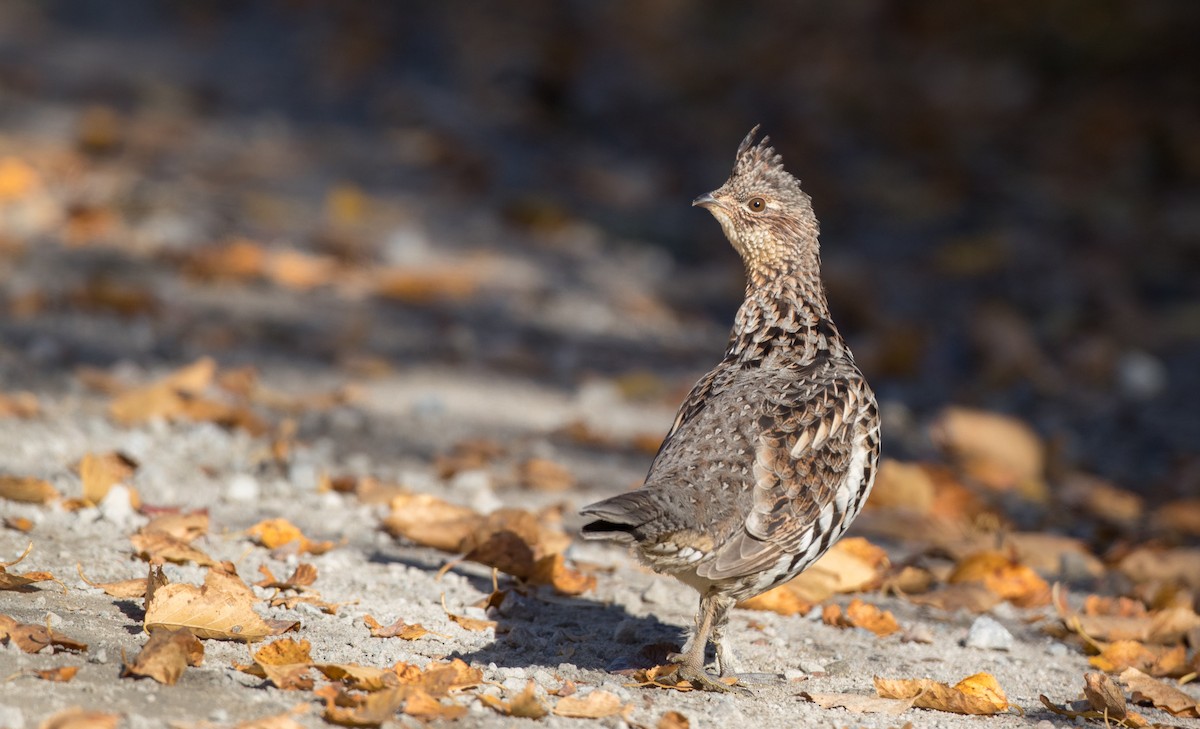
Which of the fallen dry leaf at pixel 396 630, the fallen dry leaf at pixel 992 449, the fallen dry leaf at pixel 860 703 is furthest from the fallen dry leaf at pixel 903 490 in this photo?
the fallen dry leaf at pixel 396 630

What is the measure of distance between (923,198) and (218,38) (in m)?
8.10

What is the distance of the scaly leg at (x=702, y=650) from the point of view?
4133mm

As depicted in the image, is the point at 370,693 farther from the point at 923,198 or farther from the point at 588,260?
the point at 923,198

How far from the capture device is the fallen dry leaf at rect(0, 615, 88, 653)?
3.63 meters

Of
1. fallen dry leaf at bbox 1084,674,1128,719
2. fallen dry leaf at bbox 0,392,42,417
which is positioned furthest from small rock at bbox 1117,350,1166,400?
fallen dry leaf at bbox 0,392,42,417

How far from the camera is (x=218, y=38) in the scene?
50.8 ft

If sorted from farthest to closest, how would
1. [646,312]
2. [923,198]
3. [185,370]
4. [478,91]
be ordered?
[478,91] → [923,198] → [646,312] → [185,370]

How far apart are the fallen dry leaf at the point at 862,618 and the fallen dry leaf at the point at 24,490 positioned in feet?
9.06

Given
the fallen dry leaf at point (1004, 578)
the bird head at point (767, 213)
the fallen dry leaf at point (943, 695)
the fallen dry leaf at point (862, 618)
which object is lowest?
the fallen dry leaf at point (943, 695)

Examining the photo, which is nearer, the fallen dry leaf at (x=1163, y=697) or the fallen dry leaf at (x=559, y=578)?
the fallen dry leaf at (x=1163, y=697)

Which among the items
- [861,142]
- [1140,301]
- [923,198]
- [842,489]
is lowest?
[842,489]

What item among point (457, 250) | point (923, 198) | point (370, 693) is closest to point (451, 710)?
point (370, 693)

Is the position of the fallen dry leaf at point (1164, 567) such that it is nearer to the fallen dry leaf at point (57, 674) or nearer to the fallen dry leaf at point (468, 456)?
the fallen dry leaf at point (468, 456)

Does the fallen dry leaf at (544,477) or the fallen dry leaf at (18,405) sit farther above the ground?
the fallen dry leaf at (544,477)
